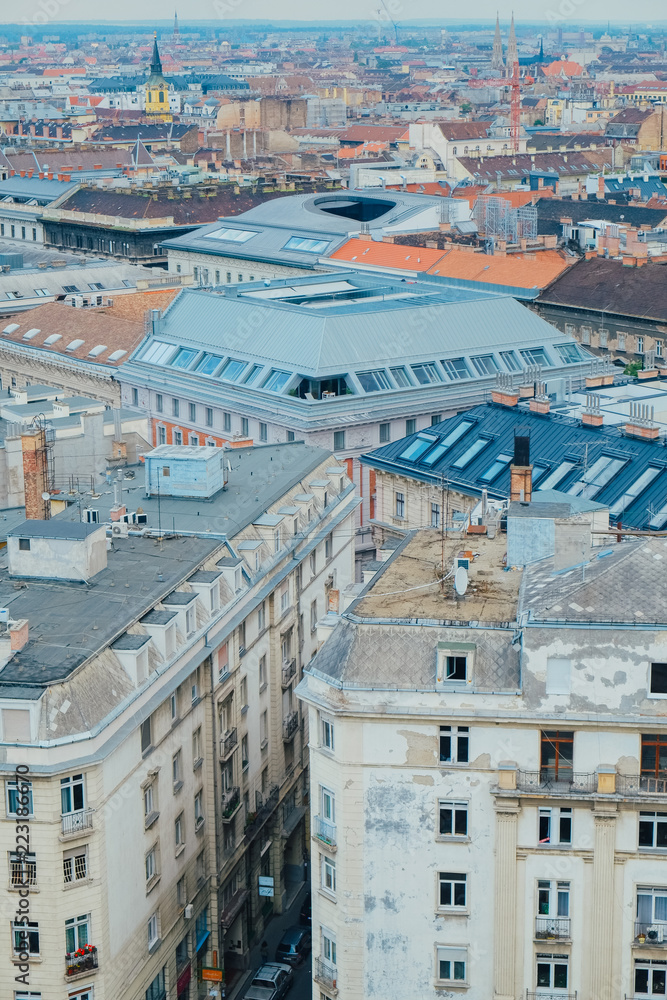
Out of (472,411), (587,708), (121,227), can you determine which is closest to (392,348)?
(472,411)

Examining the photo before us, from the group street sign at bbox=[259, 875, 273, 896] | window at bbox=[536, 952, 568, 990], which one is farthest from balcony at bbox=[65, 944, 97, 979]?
street sign at bbox=[259, 875, 273, 896]

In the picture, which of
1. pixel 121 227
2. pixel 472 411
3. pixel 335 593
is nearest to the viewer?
pixel 335 593

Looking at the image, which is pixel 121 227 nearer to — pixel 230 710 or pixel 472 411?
pixel 472 411

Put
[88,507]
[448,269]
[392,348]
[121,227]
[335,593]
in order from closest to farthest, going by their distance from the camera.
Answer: [335,593] < [88,507] < [392,348] < [448,269] < [121,227]

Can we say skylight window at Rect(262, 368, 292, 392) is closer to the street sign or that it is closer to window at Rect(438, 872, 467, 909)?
the street sign

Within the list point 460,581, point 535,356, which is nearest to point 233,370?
point 535,356

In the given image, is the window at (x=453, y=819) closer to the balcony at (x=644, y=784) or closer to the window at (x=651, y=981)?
the balcony at (x=644, y=784)

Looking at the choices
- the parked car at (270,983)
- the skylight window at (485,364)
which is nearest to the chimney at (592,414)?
the skylight window at (485,364)

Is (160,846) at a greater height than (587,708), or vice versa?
(587,708)
